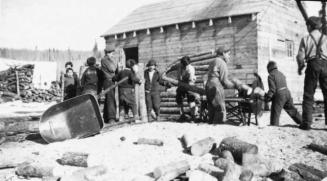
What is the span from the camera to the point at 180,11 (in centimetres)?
1842

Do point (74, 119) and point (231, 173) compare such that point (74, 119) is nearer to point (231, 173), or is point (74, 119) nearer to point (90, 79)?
point (90, 79)

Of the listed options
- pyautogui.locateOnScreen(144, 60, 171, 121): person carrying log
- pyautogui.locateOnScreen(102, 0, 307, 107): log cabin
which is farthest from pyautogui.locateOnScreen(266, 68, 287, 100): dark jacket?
pyautogui.locateOnScreen(102, 0, 307, 107): log cabin

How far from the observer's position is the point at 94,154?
6207 mm

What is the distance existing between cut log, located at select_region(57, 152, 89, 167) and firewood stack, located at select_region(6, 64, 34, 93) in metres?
19.7

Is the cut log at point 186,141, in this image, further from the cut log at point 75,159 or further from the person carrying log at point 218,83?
the cut log at point 75,159

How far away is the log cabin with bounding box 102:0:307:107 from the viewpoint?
1488 centimetres

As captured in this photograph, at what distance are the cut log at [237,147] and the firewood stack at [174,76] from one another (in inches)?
274

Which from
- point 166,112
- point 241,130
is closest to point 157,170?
point 241,130

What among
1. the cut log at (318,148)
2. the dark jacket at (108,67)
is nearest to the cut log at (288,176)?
the cut log at (318,148)

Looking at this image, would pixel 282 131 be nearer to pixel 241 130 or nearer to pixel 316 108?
pixel 241 130

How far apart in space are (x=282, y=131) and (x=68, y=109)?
15.4ft

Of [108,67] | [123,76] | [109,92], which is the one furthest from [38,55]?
[109,92]

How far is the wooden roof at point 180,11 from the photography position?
15328 millimetres

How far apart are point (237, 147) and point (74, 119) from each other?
400cm
